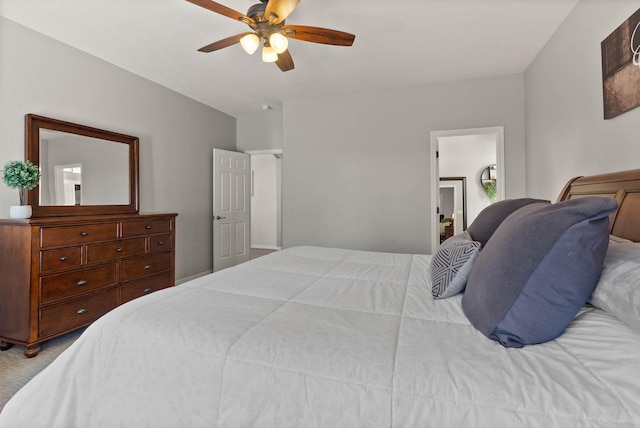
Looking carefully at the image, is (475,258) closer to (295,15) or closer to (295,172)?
(295,15)

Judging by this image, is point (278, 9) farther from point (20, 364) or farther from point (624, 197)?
point (20, 364)

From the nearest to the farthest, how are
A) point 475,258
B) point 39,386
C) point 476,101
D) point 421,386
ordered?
point 421,386, point 39,386, point 475,258, point 476,101

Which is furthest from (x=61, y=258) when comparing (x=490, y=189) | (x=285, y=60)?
(x=490, y=189)

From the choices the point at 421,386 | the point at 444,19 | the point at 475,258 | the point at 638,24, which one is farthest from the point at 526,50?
the point at 421,386

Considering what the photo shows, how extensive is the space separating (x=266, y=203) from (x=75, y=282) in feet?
16.3

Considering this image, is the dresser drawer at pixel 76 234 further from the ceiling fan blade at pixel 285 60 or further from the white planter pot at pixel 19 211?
the ceiling fan blade at pixel 285 60

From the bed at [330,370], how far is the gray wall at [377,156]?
8.63ft

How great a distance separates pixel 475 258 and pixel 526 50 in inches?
107

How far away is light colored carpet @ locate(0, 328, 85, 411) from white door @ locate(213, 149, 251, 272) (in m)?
2.24

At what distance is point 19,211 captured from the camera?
221 centimetres

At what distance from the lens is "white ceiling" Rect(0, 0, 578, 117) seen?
86.1 inches

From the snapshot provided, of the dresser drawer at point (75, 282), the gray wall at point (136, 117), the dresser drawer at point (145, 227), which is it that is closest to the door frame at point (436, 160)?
the dresser drawer at point (145, 227)

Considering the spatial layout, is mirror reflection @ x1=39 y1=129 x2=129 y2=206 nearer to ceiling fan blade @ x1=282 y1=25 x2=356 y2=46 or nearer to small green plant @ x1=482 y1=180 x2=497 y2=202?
ceiling fan blade @ x1=282 y1=25 x2=356 y2=46

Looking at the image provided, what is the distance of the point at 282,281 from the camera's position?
1.50 metres
